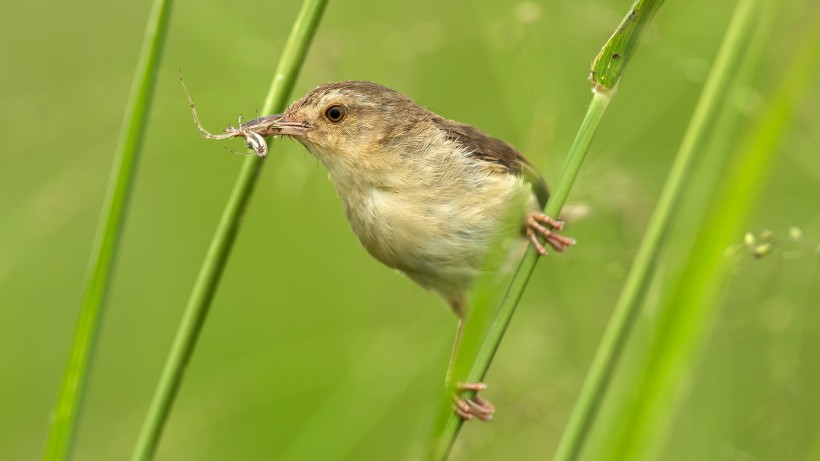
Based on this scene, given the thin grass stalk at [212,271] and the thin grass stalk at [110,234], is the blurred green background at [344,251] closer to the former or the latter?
the thin grass stalk at [212,271]

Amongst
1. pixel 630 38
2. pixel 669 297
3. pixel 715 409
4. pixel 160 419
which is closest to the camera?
pixel 669 297

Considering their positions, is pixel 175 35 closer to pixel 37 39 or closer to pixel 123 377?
pixel 37 39

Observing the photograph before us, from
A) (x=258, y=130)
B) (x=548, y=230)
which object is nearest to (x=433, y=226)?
(x=548, y=230)

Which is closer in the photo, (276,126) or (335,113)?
(276,126)

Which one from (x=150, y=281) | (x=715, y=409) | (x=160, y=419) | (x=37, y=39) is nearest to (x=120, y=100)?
(x=150, y=281)

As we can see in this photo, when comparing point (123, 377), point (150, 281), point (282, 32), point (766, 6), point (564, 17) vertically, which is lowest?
point (123, 377)

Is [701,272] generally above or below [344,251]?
below

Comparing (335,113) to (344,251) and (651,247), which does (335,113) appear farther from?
(344,251)
